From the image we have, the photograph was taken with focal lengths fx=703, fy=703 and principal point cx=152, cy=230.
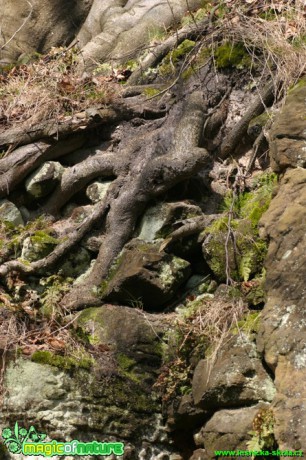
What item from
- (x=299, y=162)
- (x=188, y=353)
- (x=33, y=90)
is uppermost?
(x=33, y=90)

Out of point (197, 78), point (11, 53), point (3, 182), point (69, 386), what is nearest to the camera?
point (69, 386)

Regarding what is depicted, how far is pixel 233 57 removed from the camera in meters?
7.72

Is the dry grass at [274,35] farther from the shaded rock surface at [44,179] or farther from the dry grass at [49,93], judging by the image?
the shaded rock surface at [44,179]

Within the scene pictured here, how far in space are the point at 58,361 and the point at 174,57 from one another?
4.43 metres

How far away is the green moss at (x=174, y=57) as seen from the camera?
322 inches

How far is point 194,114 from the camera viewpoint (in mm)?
7219

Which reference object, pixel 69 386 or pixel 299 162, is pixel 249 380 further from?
pixel 299 162

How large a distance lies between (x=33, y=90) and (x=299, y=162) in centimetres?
374

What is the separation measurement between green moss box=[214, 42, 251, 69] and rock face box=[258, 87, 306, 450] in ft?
6.75

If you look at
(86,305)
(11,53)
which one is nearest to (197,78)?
(86,305)

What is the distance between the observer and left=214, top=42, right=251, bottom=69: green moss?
767 cm

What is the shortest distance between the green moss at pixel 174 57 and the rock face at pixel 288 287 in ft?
8.92

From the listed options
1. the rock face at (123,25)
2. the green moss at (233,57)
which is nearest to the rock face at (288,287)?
the green moss at (233,57)

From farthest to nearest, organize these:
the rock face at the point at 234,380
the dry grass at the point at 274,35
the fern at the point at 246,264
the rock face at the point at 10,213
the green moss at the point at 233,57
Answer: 1. the green moss at the point at 233,57
2. the rock face at the point at 10,213
3. the dry grass at the point at 274,35
4. the fern at the point at 246,264
5. the rock face at the point at 234,380
